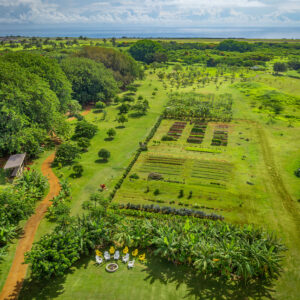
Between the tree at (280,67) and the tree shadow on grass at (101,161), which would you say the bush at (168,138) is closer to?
the tree shadow on grass at (101,161)

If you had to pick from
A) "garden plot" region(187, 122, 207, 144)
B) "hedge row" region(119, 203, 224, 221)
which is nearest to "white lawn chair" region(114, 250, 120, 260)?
"hedge row" region(119, 203, 224, 221)

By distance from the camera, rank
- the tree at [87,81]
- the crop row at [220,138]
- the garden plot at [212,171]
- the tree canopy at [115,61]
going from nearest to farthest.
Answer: the garden plot at [212,171]
the crop row at [220,138]
the tree at [87,81]
the tree canopy at [115,61]

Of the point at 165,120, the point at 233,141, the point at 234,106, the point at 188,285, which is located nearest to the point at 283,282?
the point at 188,285

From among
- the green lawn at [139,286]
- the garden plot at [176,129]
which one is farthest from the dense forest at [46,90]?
the green lawn at [139,286]

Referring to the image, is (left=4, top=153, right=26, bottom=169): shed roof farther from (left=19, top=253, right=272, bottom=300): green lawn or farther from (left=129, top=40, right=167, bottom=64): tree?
(left=129, top=40, right=167, bottom=64): tree

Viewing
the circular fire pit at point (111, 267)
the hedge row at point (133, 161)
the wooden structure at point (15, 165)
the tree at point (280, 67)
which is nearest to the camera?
the circular fire pit at point (111, 267)

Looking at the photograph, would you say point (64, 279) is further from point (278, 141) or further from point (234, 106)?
point (234, 106)
